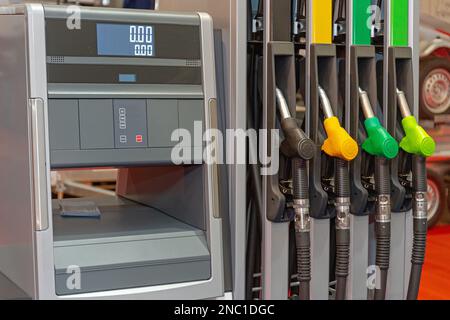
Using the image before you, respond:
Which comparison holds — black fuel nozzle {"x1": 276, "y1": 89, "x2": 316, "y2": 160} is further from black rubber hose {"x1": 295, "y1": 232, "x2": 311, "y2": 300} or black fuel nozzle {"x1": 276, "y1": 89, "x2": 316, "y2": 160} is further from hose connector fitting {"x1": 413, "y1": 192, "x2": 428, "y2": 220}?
hose connector fitting {"x1": 413, "y1": 192, "x2": 428, "y2": 220}

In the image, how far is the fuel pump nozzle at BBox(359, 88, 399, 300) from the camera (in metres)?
1.21

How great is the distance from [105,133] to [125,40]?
179 millimetres

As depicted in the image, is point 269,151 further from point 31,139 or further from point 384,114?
point 31,139

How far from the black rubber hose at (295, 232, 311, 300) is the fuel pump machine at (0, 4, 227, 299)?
0.49ft

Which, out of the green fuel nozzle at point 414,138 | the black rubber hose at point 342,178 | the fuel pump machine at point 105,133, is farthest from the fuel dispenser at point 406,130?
the fuel pump machine at point 105,133

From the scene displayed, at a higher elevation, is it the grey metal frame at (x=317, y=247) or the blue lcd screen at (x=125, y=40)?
the blue lcd screen at (x=125, y=40)

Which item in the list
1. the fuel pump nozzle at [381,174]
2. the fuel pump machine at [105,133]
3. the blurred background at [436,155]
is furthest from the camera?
the blurred background at [436,155]

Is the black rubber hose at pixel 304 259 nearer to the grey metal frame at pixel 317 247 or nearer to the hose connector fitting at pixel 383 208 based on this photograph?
the grey metal frame at pixel 317 247

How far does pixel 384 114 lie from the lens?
1295 mm

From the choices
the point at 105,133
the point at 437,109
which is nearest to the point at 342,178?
the point at 105,133

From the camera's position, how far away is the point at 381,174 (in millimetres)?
1254

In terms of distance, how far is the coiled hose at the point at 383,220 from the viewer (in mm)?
1255

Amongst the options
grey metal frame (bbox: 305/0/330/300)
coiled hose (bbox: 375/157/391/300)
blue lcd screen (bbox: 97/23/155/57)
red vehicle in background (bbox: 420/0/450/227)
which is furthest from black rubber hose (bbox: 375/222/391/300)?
red vehicle in background (bbox: 420/0/450/227)

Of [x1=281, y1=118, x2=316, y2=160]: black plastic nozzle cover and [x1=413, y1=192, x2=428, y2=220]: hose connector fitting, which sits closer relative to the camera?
[x1=281, y1=118, x2=316, y2=160]: black plastic nozzle cover
